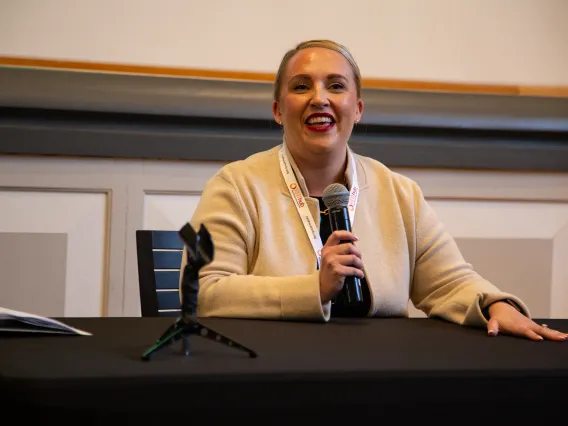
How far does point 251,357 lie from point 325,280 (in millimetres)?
482

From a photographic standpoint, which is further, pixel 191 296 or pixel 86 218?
pixel 86 218

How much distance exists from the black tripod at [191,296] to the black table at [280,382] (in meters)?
0.02

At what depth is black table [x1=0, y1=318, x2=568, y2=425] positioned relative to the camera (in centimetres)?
88

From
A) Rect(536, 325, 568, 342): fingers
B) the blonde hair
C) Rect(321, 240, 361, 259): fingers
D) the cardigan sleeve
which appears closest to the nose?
the blonde hair

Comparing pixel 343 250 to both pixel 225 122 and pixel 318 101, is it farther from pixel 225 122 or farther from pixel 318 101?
pixel 225 122

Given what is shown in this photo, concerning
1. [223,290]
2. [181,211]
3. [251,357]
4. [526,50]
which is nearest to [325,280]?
[223,290]

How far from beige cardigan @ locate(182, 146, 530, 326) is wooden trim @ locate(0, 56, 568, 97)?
1083 millimetres

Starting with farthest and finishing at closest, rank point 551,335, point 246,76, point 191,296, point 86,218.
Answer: point 246,76, point 86,218, point 551,335, point 191,296

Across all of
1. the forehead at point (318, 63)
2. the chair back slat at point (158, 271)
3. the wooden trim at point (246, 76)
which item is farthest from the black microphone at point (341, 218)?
the wooden trim at point (246, 76)

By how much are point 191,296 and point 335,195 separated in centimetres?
57

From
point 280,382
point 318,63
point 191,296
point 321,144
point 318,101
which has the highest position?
point 318,63

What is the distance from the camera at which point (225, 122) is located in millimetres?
2914

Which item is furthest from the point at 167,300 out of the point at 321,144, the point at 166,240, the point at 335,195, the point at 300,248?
the point at 335,195

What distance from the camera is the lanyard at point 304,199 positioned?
5.97 ft
